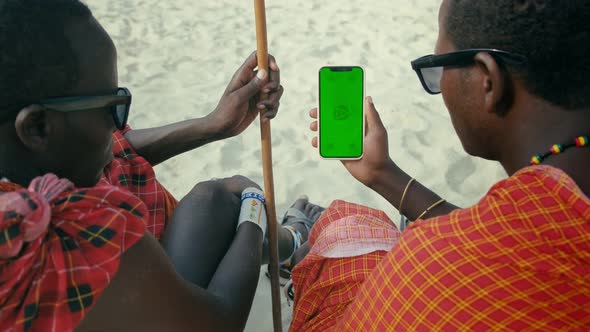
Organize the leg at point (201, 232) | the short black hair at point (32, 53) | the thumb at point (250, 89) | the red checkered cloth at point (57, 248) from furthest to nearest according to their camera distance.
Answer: the thumb at point (250, 89) < the leg at point (201, 232) < the short black hair at point (32, 53) < the red checkered cloth at point (57, 248)

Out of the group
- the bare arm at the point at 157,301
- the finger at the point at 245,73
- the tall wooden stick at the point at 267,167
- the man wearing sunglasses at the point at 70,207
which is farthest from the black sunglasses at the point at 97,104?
the finger at the point at 245,73

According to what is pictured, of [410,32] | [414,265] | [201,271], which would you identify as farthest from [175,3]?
[414,265]

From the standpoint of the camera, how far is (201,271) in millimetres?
1704

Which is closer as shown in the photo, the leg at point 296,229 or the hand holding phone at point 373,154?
the hand holding phone at point 373,154

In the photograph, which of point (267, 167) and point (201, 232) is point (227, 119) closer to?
point (267, 167)

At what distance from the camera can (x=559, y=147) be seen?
1159mm

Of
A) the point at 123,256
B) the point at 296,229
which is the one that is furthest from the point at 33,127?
the point at 296,229

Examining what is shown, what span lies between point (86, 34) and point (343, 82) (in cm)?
97

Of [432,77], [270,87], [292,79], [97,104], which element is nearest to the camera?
[97,104]

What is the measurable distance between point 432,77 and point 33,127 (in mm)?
1029

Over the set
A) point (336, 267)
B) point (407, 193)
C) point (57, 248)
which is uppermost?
point (57, 248)

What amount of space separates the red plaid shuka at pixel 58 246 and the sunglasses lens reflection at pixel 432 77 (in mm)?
842

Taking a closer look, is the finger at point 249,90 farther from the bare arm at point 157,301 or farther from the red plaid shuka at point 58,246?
the red plaid shuka at point 58,246

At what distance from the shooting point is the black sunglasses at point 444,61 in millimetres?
1199
